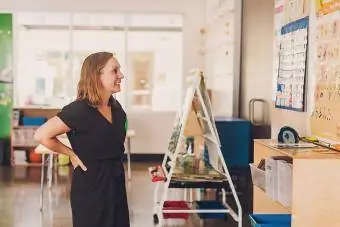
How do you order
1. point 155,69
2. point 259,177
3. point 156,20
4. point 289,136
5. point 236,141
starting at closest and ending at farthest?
point 289,136
point 259,177
point 236,141
point 156,20
point 155,69

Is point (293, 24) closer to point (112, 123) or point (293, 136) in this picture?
point (293, 136)

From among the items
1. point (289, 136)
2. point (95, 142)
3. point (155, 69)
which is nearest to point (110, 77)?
point (95, 142)

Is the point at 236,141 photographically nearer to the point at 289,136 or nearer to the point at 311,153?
the point at 289,136

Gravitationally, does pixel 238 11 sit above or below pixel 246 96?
above

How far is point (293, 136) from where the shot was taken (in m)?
3.80

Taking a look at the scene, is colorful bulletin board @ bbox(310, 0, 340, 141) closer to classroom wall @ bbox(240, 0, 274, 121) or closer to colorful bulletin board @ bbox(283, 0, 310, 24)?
colorful bulletin board @ bbox(283, 0, 310, 24)

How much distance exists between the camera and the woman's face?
279 cm

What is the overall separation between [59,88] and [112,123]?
23.6ft

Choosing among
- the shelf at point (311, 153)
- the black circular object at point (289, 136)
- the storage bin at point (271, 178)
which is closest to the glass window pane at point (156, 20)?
the black circular object at point (289, 136)

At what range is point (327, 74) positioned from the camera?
3660mm

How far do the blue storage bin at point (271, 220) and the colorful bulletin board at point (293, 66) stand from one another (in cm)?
84

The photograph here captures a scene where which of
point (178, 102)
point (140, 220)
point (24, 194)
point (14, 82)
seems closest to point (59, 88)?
point (14, 82)

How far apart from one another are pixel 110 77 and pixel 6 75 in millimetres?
7081

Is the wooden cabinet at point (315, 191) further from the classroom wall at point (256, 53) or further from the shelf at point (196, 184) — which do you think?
the classroom wall at point (256, 53)
